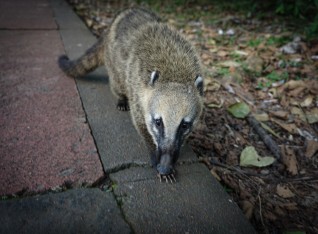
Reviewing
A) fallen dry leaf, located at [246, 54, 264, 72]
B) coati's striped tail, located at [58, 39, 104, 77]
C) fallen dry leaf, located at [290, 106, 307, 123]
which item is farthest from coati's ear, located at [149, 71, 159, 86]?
fallen dry leaf, located at [246, 54, 264, 72]

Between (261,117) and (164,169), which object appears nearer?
(164,169)

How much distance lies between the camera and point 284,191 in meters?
2.51

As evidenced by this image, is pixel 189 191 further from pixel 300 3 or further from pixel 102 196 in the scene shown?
pixel 300 3

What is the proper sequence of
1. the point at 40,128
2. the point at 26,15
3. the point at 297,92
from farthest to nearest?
the point at 26,15, the point at 297,92, the point at 40,128

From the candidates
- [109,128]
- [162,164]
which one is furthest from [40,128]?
[162,164]

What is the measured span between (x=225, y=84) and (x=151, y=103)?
Result: 172 centimetres

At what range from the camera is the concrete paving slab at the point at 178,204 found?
1993 mm

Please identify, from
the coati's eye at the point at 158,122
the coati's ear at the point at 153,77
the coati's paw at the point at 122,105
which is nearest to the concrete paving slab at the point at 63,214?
the coati's eye at the point at 158,122

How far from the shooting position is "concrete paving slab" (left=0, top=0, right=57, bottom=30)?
5000 mm

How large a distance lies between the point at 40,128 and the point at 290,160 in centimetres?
230

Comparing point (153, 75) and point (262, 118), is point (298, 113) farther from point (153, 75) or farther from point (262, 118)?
point (153, 75)

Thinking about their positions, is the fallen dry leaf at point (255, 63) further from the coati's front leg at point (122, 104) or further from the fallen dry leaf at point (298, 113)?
the coati's front leg at point (122, 104)

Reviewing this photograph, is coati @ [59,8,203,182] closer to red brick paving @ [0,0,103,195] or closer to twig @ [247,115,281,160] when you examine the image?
red brick paving @ [0,0,103,195]

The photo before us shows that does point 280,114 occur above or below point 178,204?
below
